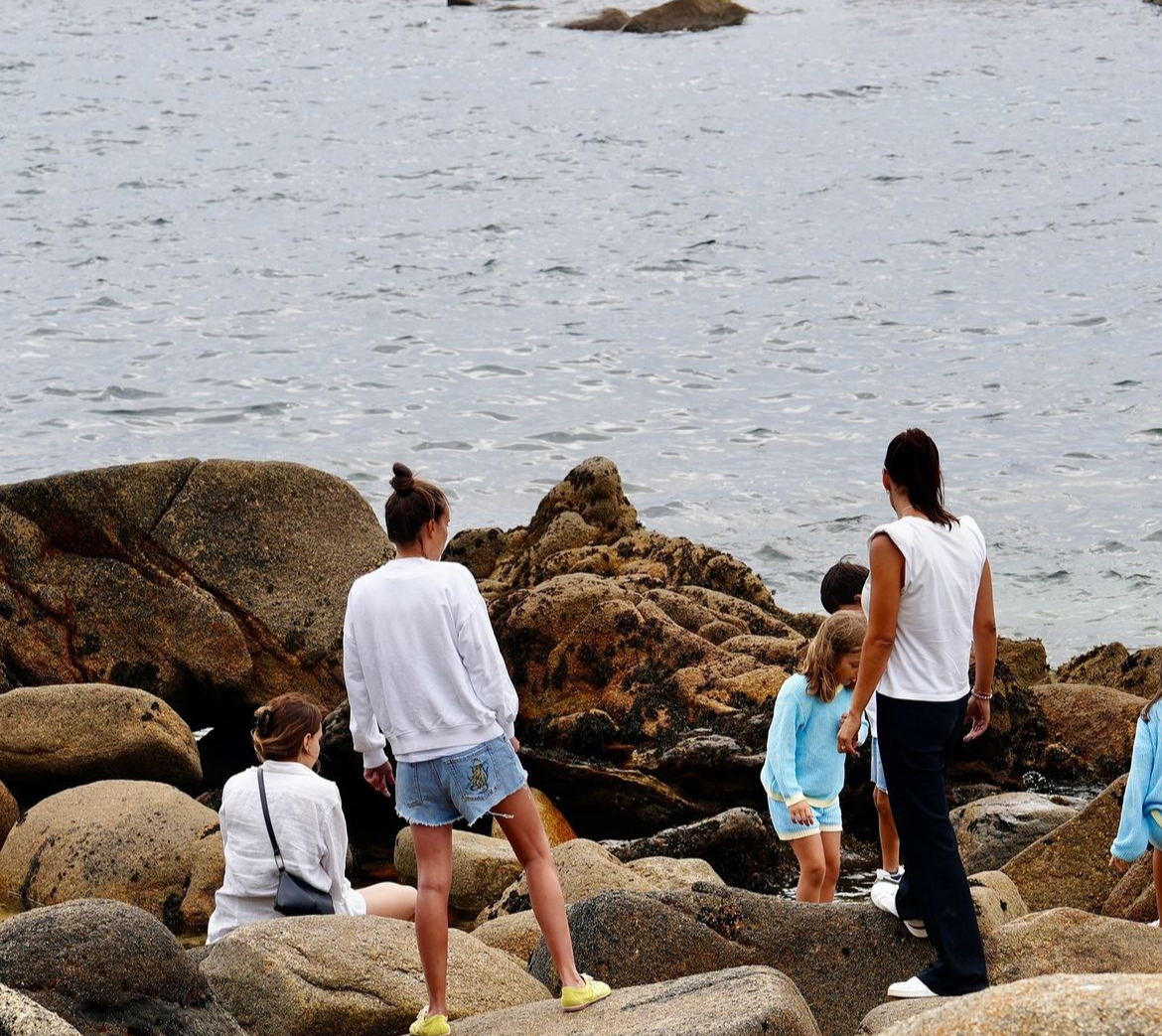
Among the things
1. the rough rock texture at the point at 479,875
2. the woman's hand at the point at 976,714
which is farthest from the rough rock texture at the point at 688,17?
the woman's hand at the point at 976,714

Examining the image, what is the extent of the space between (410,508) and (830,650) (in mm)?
2288

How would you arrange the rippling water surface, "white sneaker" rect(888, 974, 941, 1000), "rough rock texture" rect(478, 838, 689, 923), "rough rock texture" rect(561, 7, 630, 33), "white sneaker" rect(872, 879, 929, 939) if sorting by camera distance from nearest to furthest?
"white sneaker" rect(888, 974, 941, 1000), "white sneaker" rect(872, 879, 929, 939), "rough rock texture" rect(478, 838, 689, 923), the rippling water surface, "rough rock texture" rect(561, 7, 630, 33)

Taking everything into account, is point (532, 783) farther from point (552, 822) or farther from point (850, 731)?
point (850, 731)

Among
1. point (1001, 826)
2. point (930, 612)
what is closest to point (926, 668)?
point (930, 612)

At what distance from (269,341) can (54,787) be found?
19883 millimetres

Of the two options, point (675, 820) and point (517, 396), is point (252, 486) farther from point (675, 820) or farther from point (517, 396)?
point (517, 396)

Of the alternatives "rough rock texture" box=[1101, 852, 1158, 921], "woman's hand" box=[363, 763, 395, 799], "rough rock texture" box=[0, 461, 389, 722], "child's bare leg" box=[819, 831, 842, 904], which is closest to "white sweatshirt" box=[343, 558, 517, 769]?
"woman's hand" box=[363, 763, 395, 799]

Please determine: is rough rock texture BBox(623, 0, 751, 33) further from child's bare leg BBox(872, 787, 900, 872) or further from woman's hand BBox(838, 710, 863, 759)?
woman's hand BBox(838, 710, 863, 759)

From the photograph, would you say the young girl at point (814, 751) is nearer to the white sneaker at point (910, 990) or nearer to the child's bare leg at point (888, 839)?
the child's bare leg at point (888, 839)

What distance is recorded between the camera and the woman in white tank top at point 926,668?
5.72m

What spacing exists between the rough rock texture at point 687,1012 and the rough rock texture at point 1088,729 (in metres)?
6.23

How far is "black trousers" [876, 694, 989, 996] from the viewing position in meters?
5.81

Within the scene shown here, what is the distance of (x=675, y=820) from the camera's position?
10555 mm

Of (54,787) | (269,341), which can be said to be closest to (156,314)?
(269,341)
